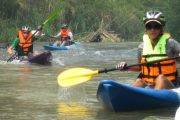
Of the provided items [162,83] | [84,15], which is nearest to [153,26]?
[162,83]

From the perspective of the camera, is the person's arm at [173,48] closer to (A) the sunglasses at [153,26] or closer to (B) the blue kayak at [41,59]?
(A) the sunglasses at [153,26]

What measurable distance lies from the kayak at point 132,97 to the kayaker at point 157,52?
15 centimetres

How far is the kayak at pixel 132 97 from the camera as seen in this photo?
556cm

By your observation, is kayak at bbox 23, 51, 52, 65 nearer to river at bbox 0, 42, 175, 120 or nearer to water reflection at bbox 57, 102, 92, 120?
river at bbox 0, 42, 175, 120

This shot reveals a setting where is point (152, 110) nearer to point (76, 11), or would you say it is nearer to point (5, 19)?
point (5, 19)

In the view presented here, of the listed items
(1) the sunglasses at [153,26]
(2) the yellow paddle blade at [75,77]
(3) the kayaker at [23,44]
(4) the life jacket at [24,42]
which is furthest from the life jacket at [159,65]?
(4) the life jacket at [24,42]

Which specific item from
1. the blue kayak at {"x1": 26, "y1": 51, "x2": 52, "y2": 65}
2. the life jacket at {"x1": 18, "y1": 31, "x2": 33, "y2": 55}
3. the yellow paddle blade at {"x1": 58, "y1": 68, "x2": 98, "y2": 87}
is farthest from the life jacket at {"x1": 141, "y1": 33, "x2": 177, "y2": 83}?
the life jacket at {"x1": 18, "y1": 31, "x2": 33, "y2": 55}

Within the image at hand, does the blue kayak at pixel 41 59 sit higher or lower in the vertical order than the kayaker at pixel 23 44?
lower

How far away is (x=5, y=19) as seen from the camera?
28422 millimetres

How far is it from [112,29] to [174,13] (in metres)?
14.0

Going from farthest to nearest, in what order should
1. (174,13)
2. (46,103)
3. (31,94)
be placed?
(174,13) < (31,94) < (46,103)

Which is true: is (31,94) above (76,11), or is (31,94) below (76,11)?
below

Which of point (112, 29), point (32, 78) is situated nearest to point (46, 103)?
point (32, 78)

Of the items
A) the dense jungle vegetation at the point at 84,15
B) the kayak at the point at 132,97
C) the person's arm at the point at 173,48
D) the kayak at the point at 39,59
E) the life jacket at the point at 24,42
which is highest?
the dense jungle vegetation at the point at 84,15
